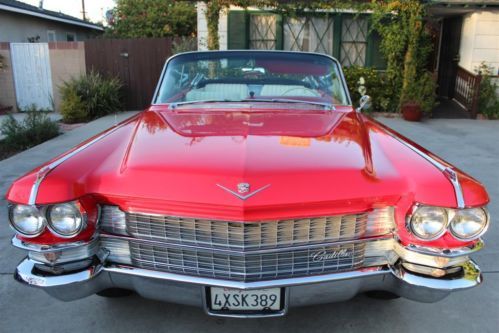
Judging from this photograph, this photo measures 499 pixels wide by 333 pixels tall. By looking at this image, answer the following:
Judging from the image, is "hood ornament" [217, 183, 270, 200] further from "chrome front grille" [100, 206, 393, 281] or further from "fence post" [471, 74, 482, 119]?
"fence post" [471, 74, 482, 119]

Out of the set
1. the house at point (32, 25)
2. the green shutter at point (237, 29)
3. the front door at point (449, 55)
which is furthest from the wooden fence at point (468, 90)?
the house at point (32, 25)

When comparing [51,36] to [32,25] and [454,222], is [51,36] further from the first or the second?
[454,222]

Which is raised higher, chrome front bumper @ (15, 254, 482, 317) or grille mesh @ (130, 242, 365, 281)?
grille mesh @ (130, 242, 365, 281)

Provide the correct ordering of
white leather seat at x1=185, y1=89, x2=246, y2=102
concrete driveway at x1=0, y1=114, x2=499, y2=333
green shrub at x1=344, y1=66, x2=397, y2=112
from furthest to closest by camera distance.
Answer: green shrub at x1=344, y1=66, x2=397, y2=112 → white leather seat at x1=185, y1=89, x2=246, y2=102 → concrete driveway at x1=0, y1=114, x2=499, y2=333

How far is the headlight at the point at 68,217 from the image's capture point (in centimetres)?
199

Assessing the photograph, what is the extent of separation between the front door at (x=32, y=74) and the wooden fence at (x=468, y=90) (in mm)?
10863

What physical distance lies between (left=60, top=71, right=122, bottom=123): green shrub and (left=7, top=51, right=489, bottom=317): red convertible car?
8247mm

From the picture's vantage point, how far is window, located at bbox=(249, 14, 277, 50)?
10773mm

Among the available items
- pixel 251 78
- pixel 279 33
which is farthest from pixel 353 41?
pixel 251 78

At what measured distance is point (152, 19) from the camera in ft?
60.7

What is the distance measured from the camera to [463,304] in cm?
275

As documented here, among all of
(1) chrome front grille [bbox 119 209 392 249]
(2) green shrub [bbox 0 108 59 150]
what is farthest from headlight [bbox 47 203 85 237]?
(2) green shrub [bbox 0 108 59 150]

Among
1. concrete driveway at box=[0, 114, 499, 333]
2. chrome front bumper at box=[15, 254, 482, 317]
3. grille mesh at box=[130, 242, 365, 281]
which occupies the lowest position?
concrete driveway at box=[0, 114, 499, 333]

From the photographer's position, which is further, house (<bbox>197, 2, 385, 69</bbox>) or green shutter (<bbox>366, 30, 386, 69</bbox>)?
green shutter (<bbox>366, 30, 386, 69</bbox>)
